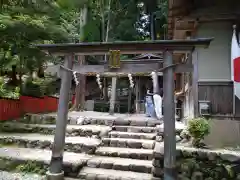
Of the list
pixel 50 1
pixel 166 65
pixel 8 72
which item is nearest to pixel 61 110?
pixel 166 65

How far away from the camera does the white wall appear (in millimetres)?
7277

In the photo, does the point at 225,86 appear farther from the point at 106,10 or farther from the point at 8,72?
the point at 106,10

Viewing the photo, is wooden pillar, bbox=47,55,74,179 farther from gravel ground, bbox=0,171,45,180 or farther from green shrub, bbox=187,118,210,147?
green shrub, bbox=187,118,210,147

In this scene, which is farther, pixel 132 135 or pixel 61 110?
pixel 132 135

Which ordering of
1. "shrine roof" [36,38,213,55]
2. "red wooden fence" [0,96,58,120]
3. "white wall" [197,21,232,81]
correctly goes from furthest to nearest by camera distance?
"red wooden fence" [0,96,58,120] < "white wall" [197,21,232,81] < "shrine roof" [36,38,213,55]

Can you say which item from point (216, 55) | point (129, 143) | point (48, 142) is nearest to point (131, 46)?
point (216, 55)

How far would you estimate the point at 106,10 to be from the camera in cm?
1862

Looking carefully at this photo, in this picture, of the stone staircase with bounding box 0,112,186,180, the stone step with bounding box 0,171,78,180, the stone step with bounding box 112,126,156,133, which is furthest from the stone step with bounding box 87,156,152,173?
the stone step with bounding box 112,126,156,133

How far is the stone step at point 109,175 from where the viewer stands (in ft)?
19.4

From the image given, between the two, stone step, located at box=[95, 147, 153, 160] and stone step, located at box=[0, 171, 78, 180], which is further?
stone step, located at box=[95, 147, 153, 160]

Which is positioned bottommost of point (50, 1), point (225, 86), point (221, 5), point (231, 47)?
point (225, 86)

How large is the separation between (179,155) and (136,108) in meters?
12.1

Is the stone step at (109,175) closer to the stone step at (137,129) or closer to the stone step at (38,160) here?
the stone step at (38,160)

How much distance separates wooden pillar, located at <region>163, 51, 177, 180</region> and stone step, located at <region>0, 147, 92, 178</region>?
253 cm
